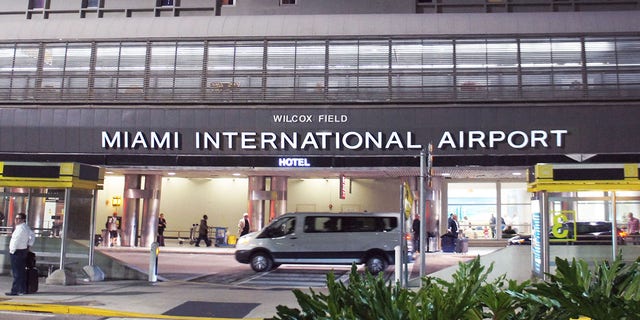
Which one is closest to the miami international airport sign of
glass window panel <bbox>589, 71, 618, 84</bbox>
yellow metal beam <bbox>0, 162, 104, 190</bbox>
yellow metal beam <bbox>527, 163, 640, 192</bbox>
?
glass window panel <bbox>589, 71, 618, 84</bbox>

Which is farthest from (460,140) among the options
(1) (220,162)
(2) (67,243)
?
Result: (2) (67,243)

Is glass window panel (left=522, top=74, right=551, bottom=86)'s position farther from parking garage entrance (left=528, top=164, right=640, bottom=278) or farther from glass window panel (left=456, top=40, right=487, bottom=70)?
parking garage entrance (left=528, top=164, right=640, bottom=278)

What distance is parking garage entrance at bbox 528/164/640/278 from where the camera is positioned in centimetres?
1327

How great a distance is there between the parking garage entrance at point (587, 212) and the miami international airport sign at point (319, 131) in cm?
944

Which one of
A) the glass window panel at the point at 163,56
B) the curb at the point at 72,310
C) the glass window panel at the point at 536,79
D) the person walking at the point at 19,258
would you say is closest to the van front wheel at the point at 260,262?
the person walking at the point at 19,258

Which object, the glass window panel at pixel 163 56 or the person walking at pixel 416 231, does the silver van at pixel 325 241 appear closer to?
the person walking at pixel 416 231

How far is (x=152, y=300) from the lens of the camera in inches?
504

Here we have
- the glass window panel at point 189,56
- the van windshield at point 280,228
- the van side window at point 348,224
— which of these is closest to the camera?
the van side window at point 348,224

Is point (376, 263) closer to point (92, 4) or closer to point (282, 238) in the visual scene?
point (282, 238)

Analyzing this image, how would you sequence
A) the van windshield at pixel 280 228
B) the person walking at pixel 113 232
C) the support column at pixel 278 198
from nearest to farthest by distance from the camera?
1. the van windshield at pixel 280 228
2. the support column at pixel 278 198
3. the person walking at pixel 113 232

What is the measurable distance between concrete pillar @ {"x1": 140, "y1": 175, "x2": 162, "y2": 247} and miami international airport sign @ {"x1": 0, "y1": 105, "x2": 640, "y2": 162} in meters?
4.42

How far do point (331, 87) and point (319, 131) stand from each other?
1.84m

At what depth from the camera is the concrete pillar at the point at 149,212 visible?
92.6 ft

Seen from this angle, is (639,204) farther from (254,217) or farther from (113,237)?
(113,237)
